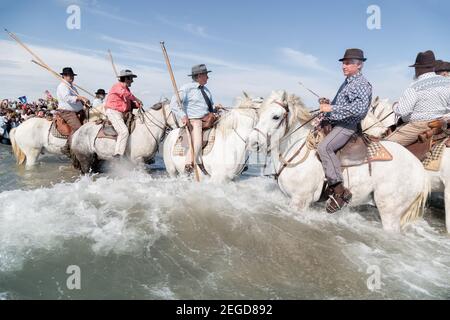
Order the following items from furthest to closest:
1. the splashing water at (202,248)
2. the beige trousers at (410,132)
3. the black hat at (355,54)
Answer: the beige trousers at (410,132), the black hat at (355,54), the splashing water at (202,248)

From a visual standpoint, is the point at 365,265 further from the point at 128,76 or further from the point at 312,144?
the point at 128,76

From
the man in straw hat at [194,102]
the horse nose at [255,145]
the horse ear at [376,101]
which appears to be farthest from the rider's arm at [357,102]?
the horse ear at [376,101]

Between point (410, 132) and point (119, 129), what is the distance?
22.2 ft

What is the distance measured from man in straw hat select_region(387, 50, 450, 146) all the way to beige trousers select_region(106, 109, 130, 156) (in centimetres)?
643

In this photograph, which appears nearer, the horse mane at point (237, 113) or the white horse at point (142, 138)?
the horse mane at point (237, 113)

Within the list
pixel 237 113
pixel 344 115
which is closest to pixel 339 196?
pixel 344 115

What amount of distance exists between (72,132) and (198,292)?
8632 millimetres

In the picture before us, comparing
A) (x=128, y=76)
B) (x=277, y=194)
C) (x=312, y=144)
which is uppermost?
(x=128, y=76)

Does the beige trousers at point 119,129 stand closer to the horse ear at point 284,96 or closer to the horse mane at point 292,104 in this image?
the horse mane at point 292,104

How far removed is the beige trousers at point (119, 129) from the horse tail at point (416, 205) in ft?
22.0

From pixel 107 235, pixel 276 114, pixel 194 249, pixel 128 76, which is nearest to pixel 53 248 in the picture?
pixel 107 235

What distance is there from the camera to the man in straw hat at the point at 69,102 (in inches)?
406

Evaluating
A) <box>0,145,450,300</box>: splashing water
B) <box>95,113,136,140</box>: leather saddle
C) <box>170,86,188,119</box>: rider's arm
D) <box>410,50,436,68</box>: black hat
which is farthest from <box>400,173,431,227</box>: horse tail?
<box>95,113,136,140</box>: leather saddle

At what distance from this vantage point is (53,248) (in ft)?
14.3
